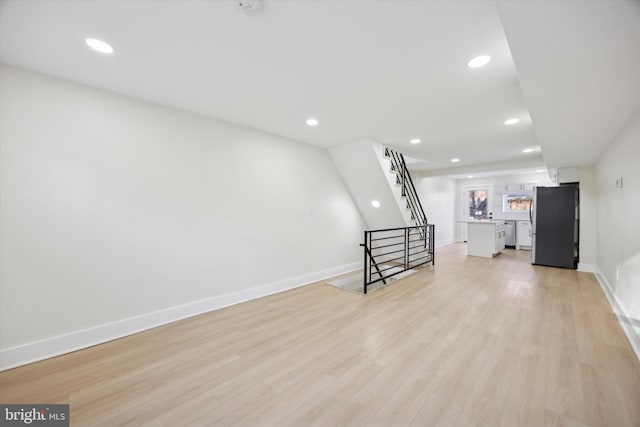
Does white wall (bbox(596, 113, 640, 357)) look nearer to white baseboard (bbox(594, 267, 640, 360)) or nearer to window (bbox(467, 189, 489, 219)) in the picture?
white baseboard (bbox(594, 267, 640, 360))

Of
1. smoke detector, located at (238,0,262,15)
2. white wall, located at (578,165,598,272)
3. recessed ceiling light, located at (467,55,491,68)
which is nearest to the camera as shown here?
smoke detector, located at (238,0,262,15)

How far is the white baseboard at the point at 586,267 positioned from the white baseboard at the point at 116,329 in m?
6.17

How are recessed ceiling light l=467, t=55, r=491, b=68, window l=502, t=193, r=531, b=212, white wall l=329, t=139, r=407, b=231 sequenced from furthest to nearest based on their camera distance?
window l=502, t=193, r=531, b=212 → white wall l=329, t=139, r=407, b=231 → recessed ceiling light l=467, t=55, r=491, b=68

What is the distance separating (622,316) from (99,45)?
5.71 metres

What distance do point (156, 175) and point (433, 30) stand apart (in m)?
3.07

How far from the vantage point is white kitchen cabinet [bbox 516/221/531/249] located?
7.74 metres

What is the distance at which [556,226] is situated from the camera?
5344mm

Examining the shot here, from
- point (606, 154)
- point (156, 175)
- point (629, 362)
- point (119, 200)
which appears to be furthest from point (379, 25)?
point (606, 154)

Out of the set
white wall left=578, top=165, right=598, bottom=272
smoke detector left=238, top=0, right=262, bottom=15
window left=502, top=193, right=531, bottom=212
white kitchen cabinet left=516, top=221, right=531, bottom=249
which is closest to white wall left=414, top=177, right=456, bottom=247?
Answer: window left=502, top=193, right=531, bottom=212

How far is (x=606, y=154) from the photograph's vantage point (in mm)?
3936

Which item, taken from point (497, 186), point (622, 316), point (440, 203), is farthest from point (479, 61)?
point (497, 186)

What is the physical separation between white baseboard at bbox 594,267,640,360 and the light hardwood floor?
64 mm

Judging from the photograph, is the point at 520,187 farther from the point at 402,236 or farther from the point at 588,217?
the point at 402,236

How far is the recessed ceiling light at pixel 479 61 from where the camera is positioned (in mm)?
1986
